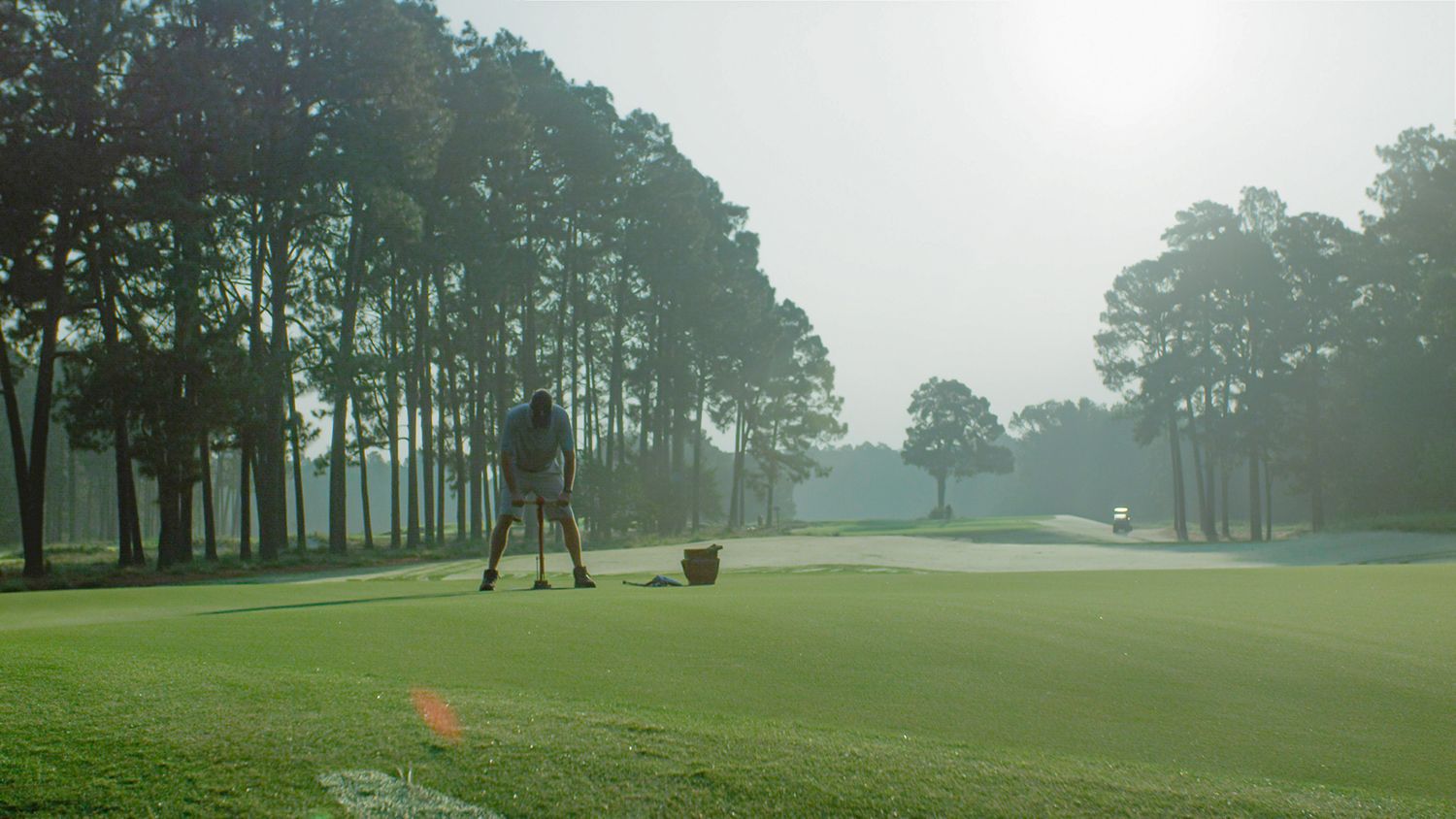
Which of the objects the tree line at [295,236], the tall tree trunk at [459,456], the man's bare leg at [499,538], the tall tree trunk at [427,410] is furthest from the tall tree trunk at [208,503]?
the man's bare leg at [499,538]

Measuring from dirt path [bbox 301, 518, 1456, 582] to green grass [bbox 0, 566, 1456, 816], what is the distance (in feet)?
45.6

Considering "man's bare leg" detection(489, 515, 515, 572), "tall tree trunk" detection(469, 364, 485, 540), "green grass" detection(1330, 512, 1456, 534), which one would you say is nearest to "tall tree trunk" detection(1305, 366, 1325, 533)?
"green grass" detection(1330, 512, 1456, 534)

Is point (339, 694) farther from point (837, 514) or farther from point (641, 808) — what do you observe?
point (837, 514)

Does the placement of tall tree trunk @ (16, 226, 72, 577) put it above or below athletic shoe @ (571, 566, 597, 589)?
above

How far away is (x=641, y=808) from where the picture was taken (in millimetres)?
3432

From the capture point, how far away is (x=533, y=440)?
10.7m

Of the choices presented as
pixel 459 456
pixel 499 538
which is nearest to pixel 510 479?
pixel 499 538

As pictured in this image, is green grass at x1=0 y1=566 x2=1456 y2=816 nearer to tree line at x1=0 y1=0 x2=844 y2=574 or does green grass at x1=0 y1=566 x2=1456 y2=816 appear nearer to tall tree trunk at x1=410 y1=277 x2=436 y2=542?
tree line at x1=0 y1=0 x2=844 y2=574

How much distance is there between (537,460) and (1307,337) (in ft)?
146

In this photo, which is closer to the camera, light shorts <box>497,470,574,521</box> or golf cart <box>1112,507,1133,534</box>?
light shorts <box>497,470,574,521</box>

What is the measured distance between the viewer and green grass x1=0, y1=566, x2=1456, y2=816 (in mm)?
3578

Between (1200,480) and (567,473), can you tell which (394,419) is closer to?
(567,473)

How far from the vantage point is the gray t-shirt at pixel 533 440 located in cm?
1065

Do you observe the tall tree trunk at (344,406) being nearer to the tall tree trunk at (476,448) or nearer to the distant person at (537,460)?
the tall tree trunk at (476,448)
